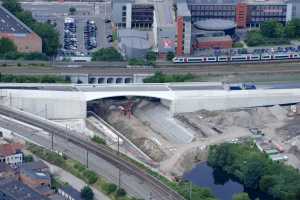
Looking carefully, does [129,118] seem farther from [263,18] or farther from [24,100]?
[263,18]

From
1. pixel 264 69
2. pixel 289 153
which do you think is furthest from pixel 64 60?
pixel 289 153

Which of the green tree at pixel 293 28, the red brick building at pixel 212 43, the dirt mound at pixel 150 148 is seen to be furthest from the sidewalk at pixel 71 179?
the green tree at pixel 293 28

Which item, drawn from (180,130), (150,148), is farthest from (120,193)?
(180,130)

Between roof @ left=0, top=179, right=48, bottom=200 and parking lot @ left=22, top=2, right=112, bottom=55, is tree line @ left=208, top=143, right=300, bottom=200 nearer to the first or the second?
roof @ left=0, top=179, right=48, bottom=200

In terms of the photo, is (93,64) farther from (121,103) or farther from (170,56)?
(121,103)

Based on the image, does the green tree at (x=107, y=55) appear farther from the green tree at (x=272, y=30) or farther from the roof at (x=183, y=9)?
the green tree at (x=272, y=30)
